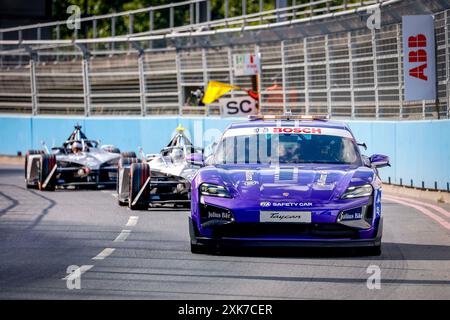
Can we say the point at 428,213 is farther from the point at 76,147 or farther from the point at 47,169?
the point at 76,147

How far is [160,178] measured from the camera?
1988 centimetres

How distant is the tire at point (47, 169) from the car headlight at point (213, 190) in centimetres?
1195

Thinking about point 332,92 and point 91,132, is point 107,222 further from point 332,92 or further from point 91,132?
point 91,132

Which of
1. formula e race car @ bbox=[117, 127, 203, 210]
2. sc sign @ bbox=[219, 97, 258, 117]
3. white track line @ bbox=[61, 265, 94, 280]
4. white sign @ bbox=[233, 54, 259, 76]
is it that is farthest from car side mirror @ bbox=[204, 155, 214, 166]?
white sign @ bbox=[233, 54, 259, 76]

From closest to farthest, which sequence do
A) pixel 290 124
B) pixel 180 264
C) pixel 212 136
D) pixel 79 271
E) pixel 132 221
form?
pixel 79 271 → pixel 180 264 → pixel 290 124 → pixel 132 221 → pixel 212 136

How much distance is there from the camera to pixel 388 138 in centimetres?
2381

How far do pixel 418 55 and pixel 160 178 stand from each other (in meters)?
5.25

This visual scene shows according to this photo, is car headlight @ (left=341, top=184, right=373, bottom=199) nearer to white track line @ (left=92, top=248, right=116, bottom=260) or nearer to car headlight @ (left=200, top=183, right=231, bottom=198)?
car headlight @ (left=200, top=183, right=231, bottom=198)

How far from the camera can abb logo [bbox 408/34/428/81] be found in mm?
22094

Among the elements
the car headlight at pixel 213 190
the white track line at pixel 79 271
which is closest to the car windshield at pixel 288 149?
the car headlight at pixel 213 190

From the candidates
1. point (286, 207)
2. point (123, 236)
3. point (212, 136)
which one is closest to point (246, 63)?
point (212, 136)

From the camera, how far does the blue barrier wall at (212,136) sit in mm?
21125

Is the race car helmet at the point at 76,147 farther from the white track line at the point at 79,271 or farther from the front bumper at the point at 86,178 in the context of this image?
the white track line at the point at 79,271

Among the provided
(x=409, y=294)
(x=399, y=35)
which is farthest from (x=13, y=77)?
(x=409, y=294)
